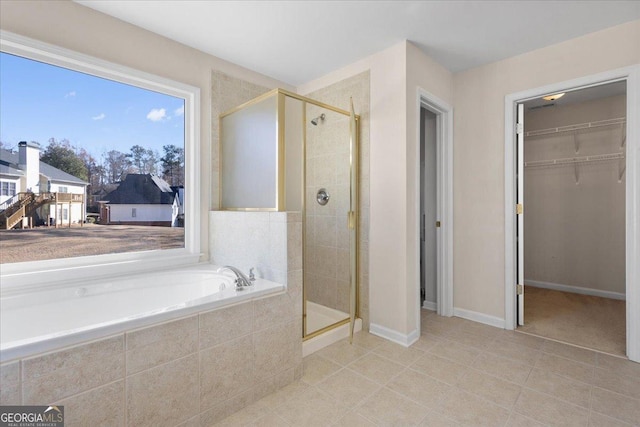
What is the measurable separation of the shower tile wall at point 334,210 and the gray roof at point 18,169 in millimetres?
1708

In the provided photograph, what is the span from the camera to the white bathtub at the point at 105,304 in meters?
1.24

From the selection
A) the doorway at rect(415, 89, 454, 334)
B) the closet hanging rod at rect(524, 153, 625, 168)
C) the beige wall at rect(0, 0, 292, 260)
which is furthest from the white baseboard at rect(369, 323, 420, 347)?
the closet hanging rod at rect(524, 153, 625, 168)

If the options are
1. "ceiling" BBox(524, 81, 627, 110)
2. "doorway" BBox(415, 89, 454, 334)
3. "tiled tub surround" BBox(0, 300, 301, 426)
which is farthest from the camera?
"ceiling" BBox(524, 81, 627, 110)

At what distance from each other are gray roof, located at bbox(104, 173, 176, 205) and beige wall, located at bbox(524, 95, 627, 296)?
4464 millimetres

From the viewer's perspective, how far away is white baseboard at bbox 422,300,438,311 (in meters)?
3.24

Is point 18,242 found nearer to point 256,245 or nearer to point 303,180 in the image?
point 256,245

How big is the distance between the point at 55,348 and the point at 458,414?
192 cm

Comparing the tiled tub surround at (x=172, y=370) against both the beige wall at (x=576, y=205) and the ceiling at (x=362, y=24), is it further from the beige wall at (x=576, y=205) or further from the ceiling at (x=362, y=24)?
the beige wall at (x=576, y=205)

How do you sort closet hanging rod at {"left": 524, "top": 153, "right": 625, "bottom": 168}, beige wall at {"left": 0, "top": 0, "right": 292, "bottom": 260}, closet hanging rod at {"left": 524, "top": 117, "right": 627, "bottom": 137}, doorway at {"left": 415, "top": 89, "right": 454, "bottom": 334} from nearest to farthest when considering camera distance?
beige wall at {"left": 0, "top": 0, "right": 292, "bottom": 260}, doorway at {"left": 415, "top": 89, "right": 454, "bottom": 334}, closet hanging rod at {"left": 524, "top": 117, "right": 627, "bottom": 137}, closet hanging rod at {"left": 524, "top": 153, "right": 625, "bottom": 168}

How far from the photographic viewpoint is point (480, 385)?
1.92 meters

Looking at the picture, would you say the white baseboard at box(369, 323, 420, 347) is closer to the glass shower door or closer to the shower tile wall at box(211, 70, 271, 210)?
the glass shower door

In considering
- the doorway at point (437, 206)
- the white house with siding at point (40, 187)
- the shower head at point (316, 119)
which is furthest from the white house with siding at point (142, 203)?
the doorway at point (437, 206)

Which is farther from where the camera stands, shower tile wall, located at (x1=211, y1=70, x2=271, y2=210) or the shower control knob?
shower tile wall, located at (x1=211, y1=70, x2=271, y2=210)

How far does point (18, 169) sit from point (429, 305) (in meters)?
3.62
